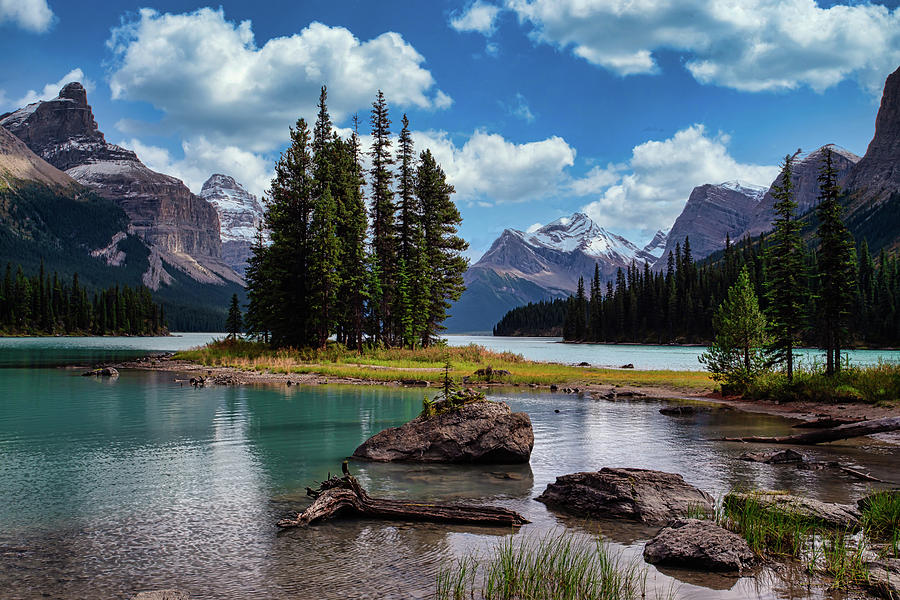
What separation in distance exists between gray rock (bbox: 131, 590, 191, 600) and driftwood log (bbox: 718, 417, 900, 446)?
64.7 feet

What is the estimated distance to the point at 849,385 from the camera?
30.2 m

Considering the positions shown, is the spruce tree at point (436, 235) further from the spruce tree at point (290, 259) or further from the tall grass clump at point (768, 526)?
the tall grass clump at point (768, 526)

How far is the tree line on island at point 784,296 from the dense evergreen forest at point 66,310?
14677 cm

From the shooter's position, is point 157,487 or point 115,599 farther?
point 157,487

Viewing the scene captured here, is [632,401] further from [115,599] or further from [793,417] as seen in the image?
[115,599]

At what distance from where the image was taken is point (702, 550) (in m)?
9.16

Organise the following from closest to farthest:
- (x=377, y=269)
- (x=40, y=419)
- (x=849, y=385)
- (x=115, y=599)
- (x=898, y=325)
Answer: (x=115, y=599) < (x=40, y=419) < (x=849, y=385) < (x=377, y=269) < (x=898, y=325)

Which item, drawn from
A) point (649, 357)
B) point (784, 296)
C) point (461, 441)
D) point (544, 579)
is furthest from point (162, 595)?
point (649, 357)

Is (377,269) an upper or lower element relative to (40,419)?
upper

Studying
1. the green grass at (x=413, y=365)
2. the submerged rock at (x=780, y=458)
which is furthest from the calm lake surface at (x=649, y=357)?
the submerged rock at (x=780, y=458)

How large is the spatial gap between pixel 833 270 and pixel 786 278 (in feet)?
7.84

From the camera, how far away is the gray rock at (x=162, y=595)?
7145mm

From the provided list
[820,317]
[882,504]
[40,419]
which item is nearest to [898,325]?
[820,317]

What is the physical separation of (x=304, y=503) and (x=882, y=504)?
38.7 ft
